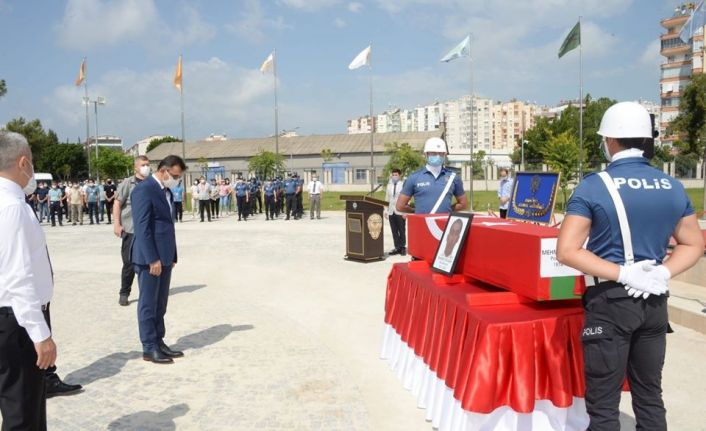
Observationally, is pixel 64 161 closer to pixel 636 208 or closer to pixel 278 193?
pixel 278 193

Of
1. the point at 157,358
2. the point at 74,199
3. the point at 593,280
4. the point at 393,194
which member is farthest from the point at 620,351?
the point at 74,199

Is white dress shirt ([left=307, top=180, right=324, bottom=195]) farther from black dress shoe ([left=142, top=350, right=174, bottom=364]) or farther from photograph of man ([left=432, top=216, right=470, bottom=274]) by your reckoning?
photograph of man ([left=432, top=216, right=470, bottom=274])

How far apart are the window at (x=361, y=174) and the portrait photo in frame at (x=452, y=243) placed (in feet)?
246

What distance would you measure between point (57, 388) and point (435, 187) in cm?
425

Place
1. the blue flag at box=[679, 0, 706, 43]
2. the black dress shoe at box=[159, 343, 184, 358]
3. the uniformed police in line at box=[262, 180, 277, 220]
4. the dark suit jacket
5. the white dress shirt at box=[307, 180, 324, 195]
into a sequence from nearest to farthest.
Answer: the dark suit jacket
the black dress shoe at box=[159, 343, 184, 358]
the blue flag at box=[679, 0, 706, 43]
the white dress shirt at box=[307, 180, 324, 195]
the uniformed police in line at box=[262, 180, 277, 220]

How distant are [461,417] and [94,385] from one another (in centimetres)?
341

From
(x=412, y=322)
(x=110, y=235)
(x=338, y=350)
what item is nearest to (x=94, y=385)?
(x=338, y=350)

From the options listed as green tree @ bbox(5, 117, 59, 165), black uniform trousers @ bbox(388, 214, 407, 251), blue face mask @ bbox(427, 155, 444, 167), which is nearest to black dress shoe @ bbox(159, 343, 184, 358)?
blue face mask @ bbox(427, 155, 444, 167)

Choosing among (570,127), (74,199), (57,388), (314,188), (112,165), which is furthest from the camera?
(112,165)

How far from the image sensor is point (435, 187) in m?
6.34

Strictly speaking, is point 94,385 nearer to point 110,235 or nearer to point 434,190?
point 434,190

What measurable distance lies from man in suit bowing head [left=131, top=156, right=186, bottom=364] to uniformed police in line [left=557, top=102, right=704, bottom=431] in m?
4.09

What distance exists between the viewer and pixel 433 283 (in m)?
4.53

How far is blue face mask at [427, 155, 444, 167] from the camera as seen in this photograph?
624cm
